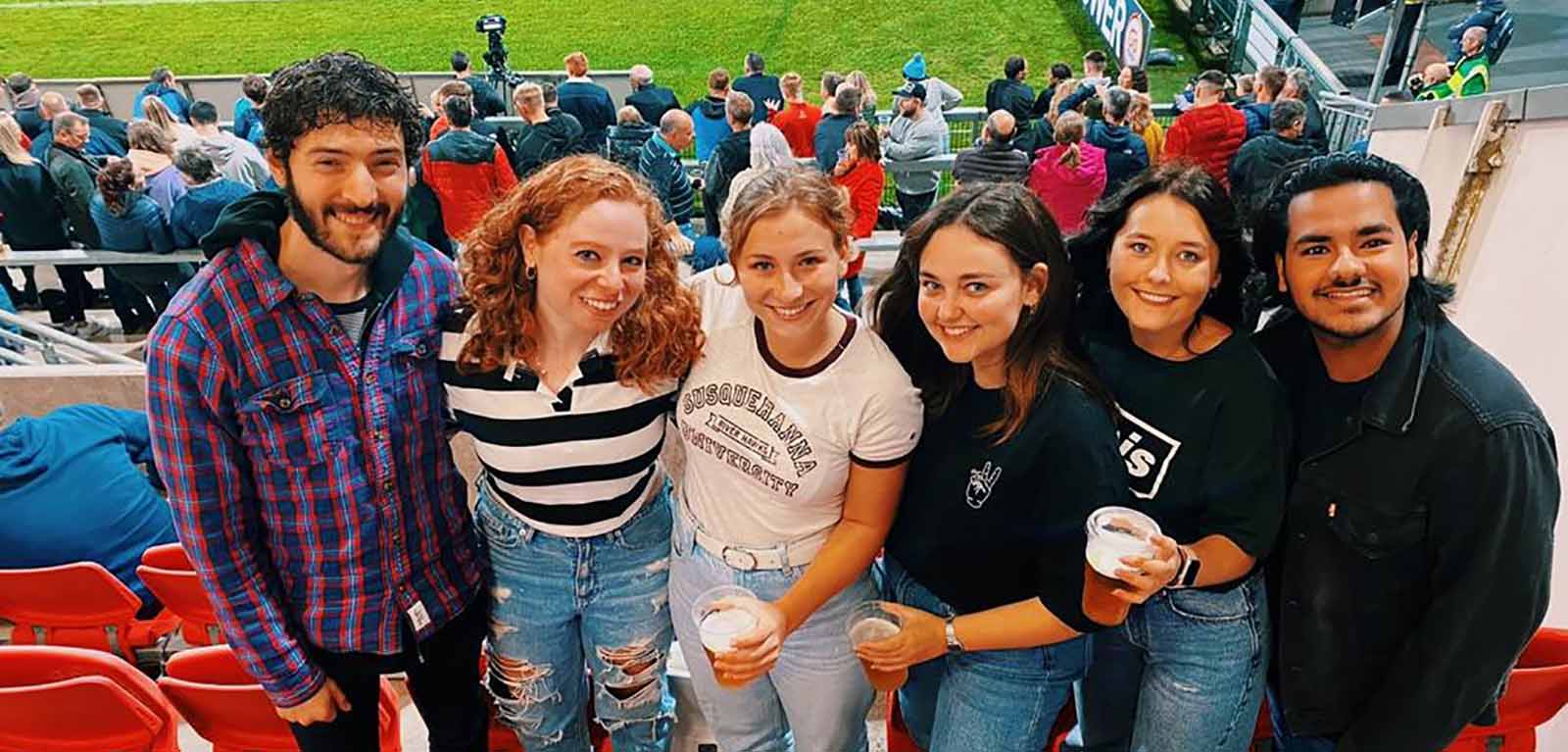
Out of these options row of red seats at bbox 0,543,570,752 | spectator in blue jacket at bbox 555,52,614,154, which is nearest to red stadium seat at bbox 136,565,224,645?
row of red seats at bbox 0,543,570,752

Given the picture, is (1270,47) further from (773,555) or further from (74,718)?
(74,718)

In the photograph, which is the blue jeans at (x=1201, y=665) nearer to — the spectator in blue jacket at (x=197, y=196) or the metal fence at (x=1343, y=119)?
the spectator in blue jacket at (x=197, y=196)

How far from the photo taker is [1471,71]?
26.3ft

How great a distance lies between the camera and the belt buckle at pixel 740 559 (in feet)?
6.15

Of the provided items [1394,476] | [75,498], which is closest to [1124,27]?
[1394,476]

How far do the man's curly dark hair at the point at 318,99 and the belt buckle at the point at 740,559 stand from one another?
3.29 ft

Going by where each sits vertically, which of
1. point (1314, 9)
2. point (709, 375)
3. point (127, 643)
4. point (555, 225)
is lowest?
point (127, 643)

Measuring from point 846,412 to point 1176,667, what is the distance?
31.5 inches

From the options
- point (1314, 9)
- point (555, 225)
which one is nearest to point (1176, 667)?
point (555, 225)

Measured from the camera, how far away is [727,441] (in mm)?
1823

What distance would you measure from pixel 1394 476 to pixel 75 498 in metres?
3.46

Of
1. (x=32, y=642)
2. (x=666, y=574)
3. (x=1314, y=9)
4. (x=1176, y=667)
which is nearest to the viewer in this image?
(x=1176, y=667)

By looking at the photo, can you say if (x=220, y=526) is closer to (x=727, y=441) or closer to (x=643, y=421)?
(x=643, y=421)

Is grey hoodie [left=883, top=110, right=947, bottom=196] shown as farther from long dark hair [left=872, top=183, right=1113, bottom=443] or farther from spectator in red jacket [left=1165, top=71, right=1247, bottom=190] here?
long dark hair [left=872, top=183, right=1113, bottom=443]
